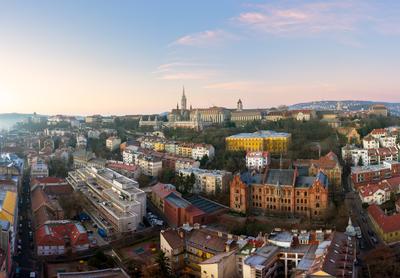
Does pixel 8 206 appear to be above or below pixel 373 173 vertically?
below

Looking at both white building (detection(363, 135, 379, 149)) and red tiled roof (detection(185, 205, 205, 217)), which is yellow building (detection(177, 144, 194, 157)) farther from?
white building (detection(363, 135, 379, 149))

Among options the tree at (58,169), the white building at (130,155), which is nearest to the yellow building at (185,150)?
the white building at (130,155)

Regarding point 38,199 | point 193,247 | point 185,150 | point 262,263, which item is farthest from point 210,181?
point 262,263

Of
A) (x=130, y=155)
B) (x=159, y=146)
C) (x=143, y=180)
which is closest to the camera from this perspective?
(x=143, y=180)

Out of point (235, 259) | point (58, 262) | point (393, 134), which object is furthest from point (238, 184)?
point (393, 134)

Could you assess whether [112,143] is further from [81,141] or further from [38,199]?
[38,199]

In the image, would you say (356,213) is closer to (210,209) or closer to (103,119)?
(210,209)

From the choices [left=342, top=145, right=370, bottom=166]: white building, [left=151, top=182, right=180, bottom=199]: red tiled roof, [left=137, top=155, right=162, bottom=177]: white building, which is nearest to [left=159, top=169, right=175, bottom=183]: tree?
[left=137, top=155, right=162, bottom=177]: white building
